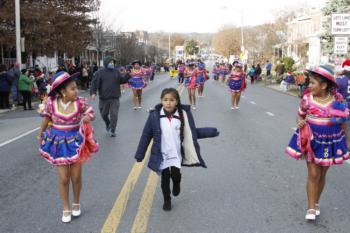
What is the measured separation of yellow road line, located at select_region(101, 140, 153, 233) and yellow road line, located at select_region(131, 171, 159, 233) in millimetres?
185

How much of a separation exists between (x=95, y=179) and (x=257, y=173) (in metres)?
2.37

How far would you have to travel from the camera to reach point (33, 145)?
34.5ft

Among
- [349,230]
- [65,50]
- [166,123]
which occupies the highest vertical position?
[65,50]

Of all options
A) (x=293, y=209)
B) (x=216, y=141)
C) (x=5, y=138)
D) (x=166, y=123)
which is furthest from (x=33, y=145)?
(x=293, y=209)

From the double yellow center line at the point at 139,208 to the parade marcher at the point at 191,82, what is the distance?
10.6 meters

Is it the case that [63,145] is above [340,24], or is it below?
below

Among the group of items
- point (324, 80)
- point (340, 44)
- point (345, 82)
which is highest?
point (340, 44)

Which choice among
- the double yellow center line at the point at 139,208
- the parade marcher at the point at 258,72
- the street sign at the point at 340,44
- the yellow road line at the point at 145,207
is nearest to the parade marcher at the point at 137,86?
the street sign at the point at 340,44

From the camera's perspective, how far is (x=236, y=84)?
17.4 meters

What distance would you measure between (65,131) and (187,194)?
1.87 meters

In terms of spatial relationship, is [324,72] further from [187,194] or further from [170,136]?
[187,194]

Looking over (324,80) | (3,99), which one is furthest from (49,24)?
(324,80)

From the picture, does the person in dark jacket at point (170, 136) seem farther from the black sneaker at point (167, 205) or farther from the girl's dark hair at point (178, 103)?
the black sneaker at point (167, 205)

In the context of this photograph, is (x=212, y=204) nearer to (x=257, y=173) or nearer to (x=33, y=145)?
(x=257, y=173)
